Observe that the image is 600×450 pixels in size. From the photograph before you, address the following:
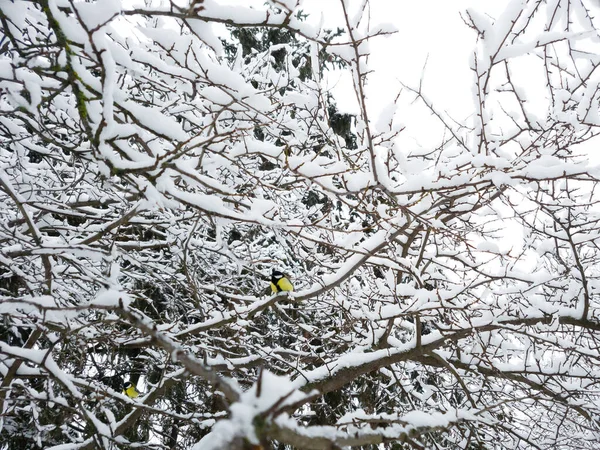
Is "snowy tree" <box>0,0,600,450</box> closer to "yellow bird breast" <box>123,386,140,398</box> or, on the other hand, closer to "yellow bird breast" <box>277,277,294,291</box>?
"yellow bird breast" <box>277,277,294,291</box>

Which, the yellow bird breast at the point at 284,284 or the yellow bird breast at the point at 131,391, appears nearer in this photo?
the yellow bird breast at the point at 284,284

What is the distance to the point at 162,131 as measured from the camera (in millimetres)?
2215

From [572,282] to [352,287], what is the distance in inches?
86.3

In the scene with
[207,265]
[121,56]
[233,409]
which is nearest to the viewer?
[233,409]

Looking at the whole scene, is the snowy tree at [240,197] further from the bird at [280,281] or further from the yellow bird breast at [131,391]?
the yellow bird breast at [131,391]

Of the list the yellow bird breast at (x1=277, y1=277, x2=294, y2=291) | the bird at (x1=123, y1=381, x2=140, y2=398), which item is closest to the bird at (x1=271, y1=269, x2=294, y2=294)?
the yellow bird breast at (x1=277, y1=277, x2=294, y2=291)

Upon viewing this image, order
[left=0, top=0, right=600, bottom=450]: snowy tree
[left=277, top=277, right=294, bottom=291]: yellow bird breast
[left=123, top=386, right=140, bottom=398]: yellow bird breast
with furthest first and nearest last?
[left=123, top=386, right=140, bottom=398]: yellow bird breast, [left=277, top=277, right=294, bottom=291]: yellow bird breast, [left=0, top=0, right=600, bottom=450]: snowy tree

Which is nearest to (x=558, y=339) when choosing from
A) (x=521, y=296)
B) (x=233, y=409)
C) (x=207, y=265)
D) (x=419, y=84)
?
(x=521, y=296)

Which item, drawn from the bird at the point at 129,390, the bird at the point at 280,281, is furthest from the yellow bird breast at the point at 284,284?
the bird at the point at 129,390

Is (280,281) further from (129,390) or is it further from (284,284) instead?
(129,390)

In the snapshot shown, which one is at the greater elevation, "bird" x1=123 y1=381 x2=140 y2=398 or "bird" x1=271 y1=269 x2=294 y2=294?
"bird" x1=271 y1=269 x2=294 y2=294

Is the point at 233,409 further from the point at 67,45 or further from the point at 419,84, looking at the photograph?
the point at 419,84

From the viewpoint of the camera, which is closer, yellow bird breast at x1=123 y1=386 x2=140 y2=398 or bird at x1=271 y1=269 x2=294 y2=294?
bird at x1=271 y1=269 x2=294 y2=294

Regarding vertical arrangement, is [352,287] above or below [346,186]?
above
